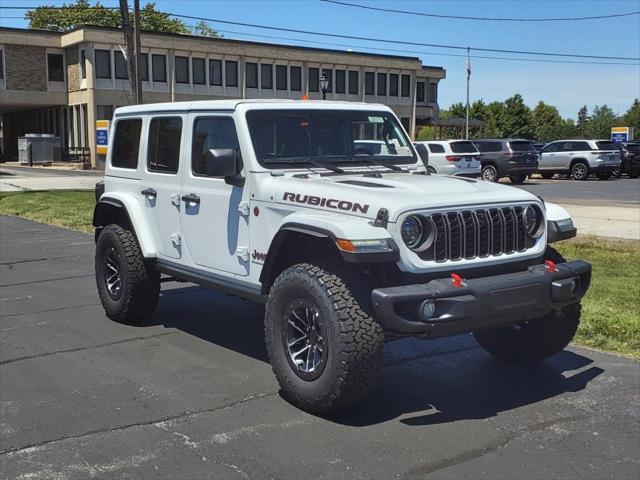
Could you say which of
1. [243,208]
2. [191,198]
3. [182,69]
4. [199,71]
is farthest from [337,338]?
[199,71]

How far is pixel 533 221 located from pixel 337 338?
65.6 inches

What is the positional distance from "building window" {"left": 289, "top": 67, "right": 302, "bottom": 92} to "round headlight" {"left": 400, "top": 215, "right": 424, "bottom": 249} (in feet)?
153

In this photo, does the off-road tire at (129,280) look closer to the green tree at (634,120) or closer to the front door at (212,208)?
the front door at (212,208)

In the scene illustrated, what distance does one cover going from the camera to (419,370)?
540 cm

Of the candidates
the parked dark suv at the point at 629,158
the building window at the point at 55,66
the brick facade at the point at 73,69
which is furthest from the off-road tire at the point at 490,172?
the building window at the point at 55,66

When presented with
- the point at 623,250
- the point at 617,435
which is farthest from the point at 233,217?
the point at 623,250

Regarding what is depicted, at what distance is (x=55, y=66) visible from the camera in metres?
45.6

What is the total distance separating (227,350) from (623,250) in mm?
7146

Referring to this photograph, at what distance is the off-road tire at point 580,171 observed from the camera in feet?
102

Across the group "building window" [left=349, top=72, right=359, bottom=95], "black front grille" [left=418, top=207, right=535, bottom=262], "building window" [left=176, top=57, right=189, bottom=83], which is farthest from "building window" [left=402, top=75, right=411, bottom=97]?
"black front grille" [left=418, top=207, right=535, bottom=262]

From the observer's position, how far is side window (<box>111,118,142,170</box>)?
6.52 metres

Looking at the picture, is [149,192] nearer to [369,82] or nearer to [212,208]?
[212,208]

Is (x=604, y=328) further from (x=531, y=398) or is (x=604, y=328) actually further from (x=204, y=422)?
(x=204, y=422)

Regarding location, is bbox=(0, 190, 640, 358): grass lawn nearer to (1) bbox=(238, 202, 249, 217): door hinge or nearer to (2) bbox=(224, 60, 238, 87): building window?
(1) bbox=(238, 202, 249, 217): door hinge
